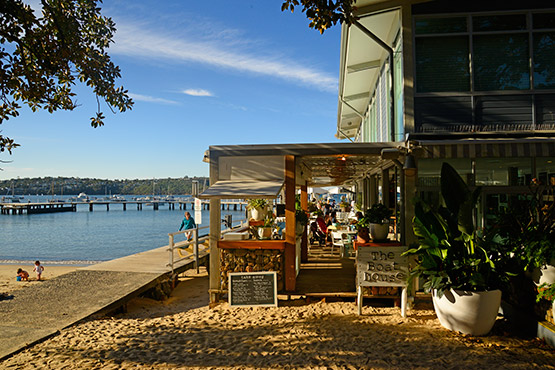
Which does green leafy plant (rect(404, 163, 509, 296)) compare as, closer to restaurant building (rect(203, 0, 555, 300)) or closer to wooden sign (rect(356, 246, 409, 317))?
wooden sign (rect(356, 246, 409, 317))

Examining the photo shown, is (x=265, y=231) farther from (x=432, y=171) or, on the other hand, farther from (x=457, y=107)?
(x=457, y=107)

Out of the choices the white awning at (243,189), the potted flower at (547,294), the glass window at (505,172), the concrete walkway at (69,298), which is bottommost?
the concrete walkway at (69,298)

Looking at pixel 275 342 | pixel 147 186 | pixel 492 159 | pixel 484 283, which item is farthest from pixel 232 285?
pixel 147 186

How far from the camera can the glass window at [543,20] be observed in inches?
312

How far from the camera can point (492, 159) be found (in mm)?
7672

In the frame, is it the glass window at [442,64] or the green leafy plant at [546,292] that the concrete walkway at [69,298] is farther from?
the glass window at [442,64]

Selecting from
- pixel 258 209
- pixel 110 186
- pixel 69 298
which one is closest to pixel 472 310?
pixel 258 209

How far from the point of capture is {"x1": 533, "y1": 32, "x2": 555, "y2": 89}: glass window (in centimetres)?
789

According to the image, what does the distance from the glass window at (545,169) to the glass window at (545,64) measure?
1560 millimetres

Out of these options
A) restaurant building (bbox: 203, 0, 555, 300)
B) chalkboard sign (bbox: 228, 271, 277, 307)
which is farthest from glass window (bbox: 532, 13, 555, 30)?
chalkboard sign (bbox: 228, 271, 277, 307)

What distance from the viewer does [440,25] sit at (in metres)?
8.13

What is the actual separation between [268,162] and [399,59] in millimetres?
3891

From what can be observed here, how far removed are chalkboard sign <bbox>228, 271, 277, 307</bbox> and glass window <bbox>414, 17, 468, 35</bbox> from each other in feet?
19.3

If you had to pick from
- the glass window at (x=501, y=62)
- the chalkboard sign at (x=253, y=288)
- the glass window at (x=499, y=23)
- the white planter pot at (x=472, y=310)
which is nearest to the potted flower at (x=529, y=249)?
the white planter pot at (x=472, y=310)
